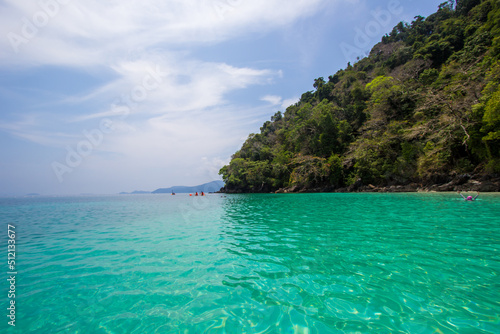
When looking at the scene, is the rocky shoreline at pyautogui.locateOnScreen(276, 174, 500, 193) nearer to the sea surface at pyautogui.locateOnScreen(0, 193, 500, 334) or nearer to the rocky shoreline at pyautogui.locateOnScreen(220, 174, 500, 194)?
the rocky shoreline at pyautogui.locateOnScreen(220, 174, 500, 194)

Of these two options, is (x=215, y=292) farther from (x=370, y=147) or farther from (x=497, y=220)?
(x=370, y=147)

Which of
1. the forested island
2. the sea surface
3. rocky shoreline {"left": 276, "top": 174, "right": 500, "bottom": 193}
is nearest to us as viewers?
the sea surface

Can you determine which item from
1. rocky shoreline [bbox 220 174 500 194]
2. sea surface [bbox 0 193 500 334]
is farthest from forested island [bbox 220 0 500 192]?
sea surface [bbox 0 193 500 334]

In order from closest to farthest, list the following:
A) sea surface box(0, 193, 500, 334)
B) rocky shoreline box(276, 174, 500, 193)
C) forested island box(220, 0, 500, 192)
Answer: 1. sea surface box(0, 193, 500, 334)
2. rocky shoreline box(276, 174, 500, 193)
3. forested island box(220, 0, 500, 192)

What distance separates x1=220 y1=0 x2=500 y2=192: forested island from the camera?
69.1 ft

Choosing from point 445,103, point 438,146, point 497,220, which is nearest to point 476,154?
point 438,146

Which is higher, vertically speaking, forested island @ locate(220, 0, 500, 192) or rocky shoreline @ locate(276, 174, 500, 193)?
forested island @ locate(220, 0, 500, 192)

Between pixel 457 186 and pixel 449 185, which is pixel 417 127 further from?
pixel 457 186

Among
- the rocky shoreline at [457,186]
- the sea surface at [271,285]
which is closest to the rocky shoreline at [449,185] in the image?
the rocky shoreline at [457,186]

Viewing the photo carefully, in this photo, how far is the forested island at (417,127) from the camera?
69.1 ft

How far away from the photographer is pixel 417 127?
24797 mm

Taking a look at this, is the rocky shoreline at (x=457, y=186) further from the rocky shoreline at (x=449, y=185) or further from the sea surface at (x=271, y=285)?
the sea surface at (x=271, y=285)

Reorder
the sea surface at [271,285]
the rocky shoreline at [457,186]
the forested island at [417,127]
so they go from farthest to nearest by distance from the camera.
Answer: the forested island at [417,127] → the rocky shoreline at [457,186] → the sea surface at [271,285]

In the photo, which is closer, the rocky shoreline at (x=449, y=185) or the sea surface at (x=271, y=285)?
the sea surface at (x=271, y=285)
